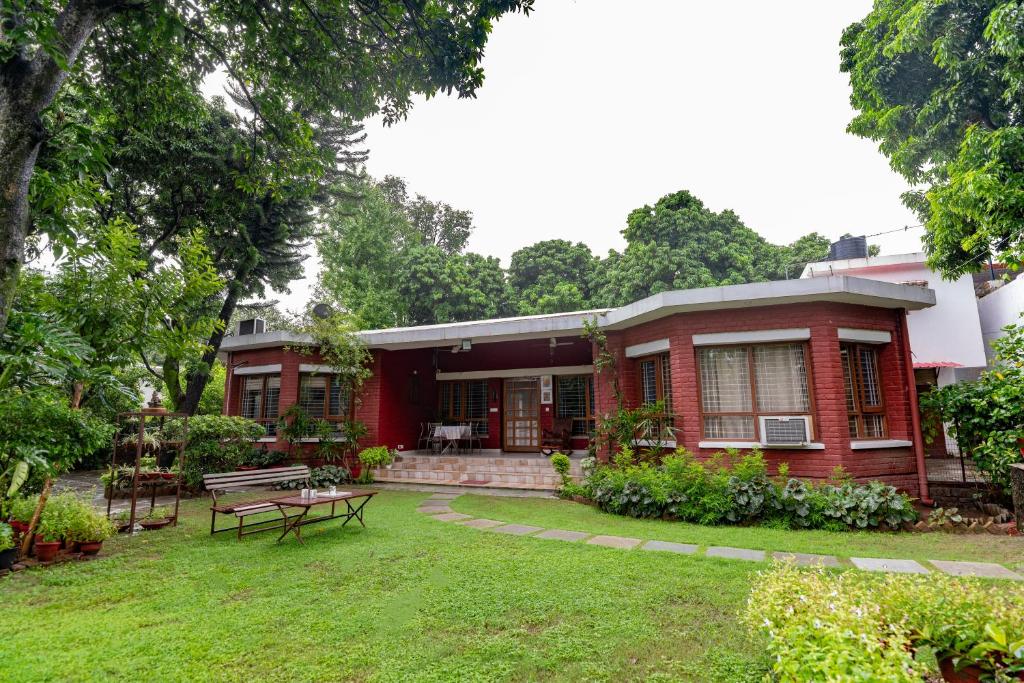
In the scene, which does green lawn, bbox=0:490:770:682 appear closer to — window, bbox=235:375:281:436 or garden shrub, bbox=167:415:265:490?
garden shrub, bbox=167:415:265:490

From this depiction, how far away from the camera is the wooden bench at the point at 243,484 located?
20.7ft

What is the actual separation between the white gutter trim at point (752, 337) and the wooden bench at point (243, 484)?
23.9 feet

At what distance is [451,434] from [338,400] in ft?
10.3

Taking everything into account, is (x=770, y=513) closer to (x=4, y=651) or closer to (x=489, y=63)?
(x=489, y=63)

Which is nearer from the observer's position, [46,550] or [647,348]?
[46,550]

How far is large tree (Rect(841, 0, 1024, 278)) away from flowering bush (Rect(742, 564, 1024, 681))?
278 inches

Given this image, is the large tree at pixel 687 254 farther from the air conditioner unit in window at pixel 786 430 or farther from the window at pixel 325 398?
the air conditioner unit in window at pixel 786 430

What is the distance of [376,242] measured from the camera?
2277 centimetres

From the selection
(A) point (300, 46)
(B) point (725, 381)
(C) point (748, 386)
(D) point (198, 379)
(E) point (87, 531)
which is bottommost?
(E) point (87, 531)

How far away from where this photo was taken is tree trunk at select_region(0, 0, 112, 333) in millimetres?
2779

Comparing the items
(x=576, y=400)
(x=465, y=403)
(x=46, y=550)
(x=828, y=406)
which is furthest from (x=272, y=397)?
(x=828, y=406)

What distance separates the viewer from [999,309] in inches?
511

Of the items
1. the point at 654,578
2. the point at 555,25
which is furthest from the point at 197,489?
the point at 555,25

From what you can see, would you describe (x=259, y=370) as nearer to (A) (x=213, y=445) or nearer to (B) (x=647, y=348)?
(A) (x=213, y=445)
